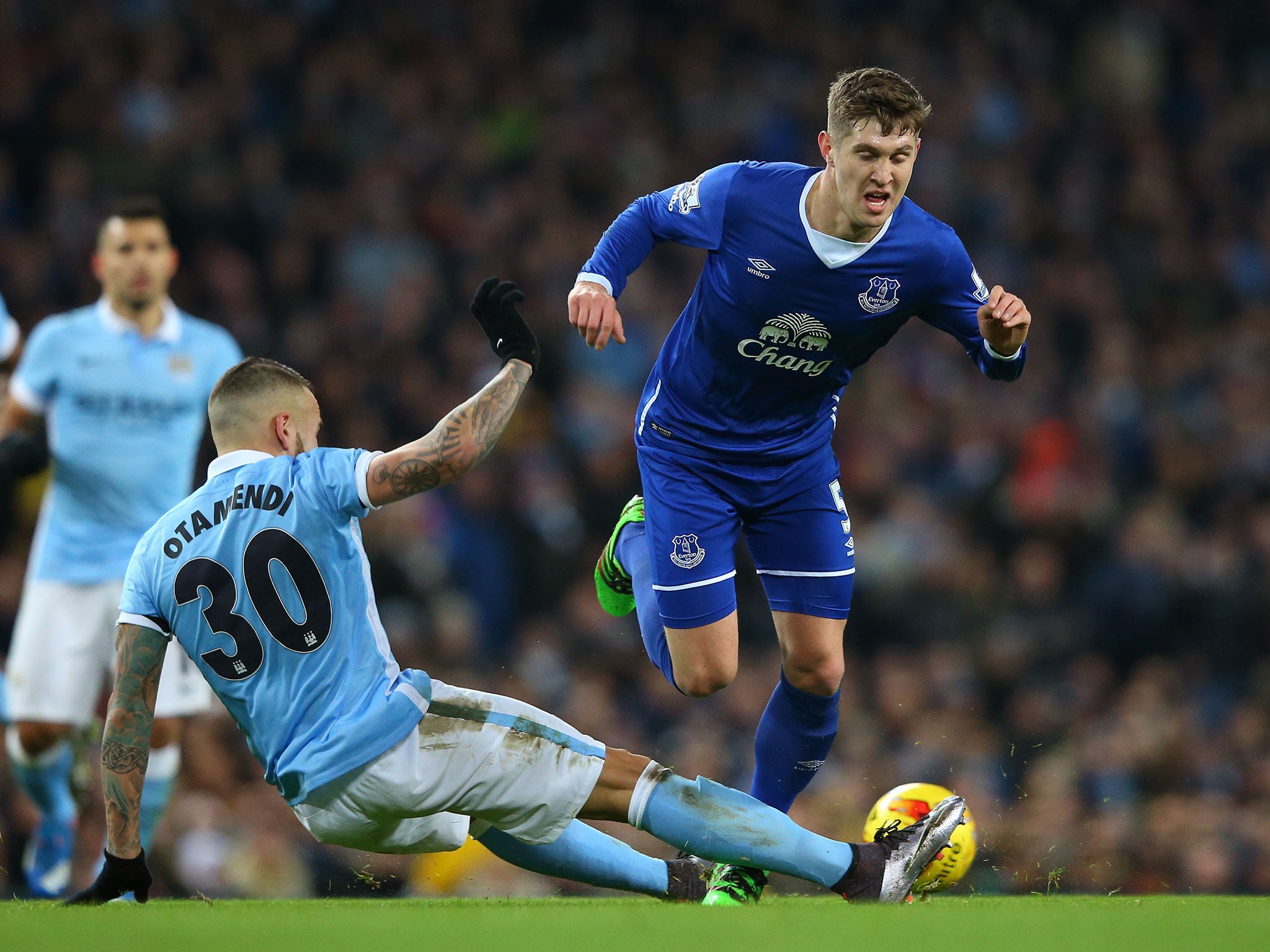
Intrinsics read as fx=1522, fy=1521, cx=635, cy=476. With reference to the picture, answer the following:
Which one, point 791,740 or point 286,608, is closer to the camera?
point 286,608

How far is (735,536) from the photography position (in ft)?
18.1

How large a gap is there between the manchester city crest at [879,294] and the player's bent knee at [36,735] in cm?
398

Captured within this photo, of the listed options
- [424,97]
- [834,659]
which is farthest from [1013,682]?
[424,97]

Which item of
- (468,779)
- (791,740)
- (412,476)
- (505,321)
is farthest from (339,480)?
(791,740)

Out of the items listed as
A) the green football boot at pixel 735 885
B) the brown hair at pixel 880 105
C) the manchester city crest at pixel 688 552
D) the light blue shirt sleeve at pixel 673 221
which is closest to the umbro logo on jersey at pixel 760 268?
the light blue shirt sleeve at pixel 673 221

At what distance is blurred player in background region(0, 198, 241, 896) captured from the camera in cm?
660

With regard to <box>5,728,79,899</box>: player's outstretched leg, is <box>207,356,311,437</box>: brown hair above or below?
above

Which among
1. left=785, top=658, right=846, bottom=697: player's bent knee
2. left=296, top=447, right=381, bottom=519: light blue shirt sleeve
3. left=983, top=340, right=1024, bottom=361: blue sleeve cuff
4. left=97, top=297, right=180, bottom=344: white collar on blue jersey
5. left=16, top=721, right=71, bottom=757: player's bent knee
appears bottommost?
left=16, top=721, right=71, bottom=757: player's bent knee

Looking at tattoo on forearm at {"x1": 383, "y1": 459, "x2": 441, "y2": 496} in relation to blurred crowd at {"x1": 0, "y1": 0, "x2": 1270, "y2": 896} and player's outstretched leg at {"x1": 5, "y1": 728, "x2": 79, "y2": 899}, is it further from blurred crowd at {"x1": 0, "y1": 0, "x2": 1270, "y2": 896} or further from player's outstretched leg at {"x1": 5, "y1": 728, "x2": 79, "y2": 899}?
blurred crowd at {"x1": 0, "y1": 0, "x2": 1270, "y2": 896}

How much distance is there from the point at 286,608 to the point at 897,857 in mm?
2068

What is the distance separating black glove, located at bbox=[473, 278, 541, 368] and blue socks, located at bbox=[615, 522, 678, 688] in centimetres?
131

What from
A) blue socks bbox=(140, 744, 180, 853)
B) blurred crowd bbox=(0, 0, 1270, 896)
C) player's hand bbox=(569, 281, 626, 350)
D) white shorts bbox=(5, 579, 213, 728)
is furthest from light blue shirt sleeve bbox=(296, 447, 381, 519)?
blurred crowd bbox=(0, 0, 1270, 896)

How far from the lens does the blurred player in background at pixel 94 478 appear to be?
21.7 feet

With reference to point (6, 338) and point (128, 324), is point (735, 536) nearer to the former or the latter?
point (128, 324)
